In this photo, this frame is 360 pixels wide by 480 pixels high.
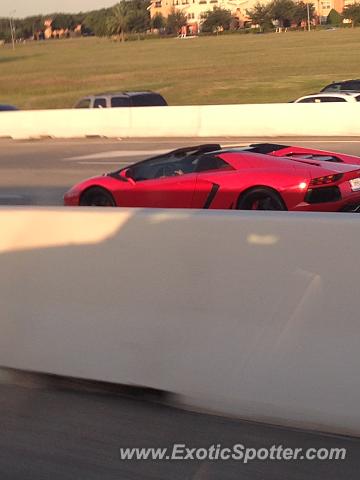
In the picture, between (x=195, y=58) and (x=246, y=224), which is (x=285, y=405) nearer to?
(x=246, y=224)

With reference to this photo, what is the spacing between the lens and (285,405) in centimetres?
576

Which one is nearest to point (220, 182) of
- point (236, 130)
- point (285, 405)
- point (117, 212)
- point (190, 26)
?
point (117, 212)

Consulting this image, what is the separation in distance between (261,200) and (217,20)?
143 m

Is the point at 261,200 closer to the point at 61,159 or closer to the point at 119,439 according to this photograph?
the point at 119,439

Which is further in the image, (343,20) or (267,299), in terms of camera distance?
(343,20)

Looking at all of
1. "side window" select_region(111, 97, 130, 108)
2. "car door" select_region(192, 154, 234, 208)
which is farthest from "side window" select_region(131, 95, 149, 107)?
"car door" select_region(192, 154, 234, 208)

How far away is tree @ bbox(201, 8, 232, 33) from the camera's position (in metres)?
152

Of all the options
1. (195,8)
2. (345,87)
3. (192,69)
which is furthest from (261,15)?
(345,87)

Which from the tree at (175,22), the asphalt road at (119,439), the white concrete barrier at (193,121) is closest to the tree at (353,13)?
the tree at (175,22)

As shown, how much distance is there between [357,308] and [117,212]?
177 centimetres

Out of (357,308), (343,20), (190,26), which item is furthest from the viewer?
(190,26)

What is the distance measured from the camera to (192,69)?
288 ft

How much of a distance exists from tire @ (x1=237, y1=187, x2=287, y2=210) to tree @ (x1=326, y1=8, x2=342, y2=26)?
13819cm

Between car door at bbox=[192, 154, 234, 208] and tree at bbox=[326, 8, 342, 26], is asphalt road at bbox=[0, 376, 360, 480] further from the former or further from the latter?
tree at bbox=[326, 8, 342, 26]
